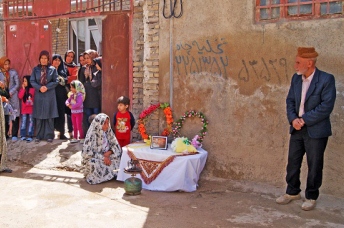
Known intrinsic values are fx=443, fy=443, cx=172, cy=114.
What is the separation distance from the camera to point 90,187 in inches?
255

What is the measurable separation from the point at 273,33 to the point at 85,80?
13.2 ft

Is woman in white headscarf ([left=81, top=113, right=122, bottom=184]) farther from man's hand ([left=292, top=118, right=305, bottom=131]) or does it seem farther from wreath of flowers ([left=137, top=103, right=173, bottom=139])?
man's hand ([left=292, top=118, right=305, bottom=131])

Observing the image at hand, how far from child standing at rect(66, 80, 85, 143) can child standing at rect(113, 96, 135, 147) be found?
1.32m

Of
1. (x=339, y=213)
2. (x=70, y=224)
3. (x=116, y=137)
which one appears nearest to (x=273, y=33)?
(x=339, y=213)

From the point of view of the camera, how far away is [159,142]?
6.60 metres

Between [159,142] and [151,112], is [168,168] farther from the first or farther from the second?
[151,112]

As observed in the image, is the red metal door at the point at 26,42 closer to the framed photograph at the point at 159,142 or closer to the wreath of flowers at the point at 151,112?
the wreath of flowers at the point at 151,112

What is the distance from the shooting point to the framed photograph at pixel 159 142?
6570 millimetres

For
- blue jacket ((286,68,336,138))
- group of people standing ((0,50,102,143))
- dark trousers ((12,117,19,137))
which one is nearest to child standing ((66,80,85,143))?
group of people standing ((0,50,102,143))

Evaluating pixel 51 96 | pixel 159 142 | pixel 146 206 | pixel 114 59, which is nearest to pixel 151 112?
pixel 159 142

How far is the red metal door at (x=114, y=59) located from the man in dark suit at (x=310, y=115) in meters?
3.27

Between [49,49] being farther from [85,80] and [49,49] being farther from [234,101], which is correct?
[234,101]

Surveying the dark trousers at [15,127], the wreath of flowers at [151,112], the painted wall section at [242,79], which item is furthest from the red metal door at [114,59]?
the dark trousers at [15,127]

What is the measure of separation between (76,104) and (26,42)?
198 centimetres
